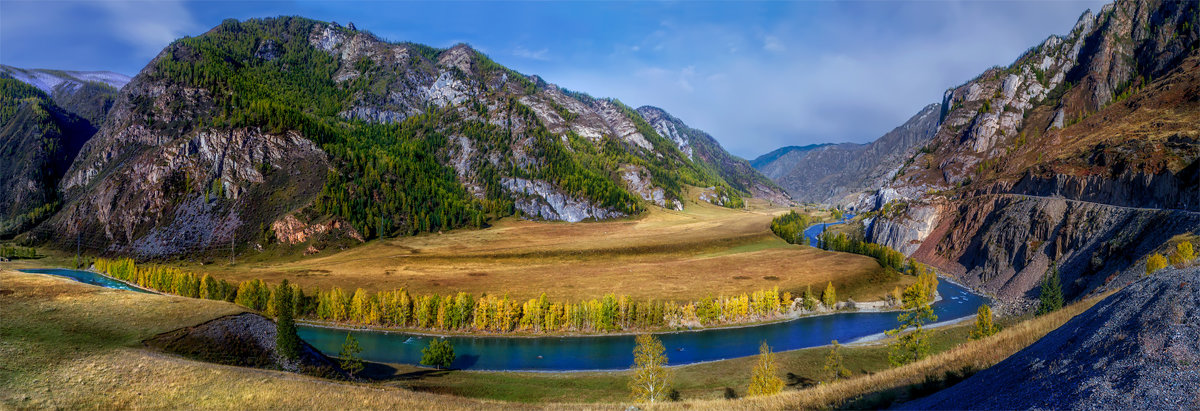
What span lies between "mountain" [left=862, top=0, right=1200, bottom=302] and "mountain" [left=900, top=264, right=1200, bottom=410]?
71440 mm

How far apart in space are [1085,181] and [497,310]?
445 feet

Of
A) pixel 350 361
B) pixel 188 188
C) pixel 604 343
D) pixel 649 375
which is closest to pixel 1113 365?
pixel 649 375

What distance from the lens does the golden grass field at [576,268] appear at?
12069cm

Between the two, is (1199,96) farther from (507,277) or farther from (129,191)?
(129,191)

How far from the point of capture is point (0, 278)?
1742 inches

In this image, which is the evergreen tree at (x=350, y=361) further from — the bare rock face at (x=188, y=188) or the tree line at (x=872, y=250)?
the tree line at (x=872, y=250)

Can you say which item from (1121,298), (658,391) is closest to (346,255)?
(658,391)

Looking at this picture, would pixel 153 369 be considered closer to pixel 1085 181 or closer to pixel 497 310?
pixel 497 310

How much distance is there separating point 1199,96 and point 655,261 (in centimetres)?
14156

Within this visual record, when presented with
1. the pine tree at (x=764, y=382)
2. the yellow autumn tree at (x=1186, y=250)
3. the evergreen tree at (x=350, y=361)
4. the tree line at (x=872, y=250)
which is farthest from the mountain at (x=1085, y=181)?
the evergreen tree at (x=350, y=361)

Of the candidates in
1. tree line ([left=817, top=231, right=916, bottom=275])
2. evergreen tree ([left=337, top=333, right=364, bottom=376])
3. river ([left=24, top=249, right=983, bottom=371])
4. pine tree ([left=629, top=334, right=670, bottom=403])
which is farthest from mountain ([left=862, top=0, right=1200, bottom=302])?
evergreen tree ([left=337, top=333, right=364, bottom=376])

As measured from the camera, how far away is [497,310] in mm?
96562

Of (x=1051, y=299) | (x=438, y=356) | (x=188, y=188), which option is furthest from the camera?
(x=188, y=188)

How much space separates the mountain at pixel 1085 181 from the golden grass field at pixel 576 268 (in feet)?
73.8
